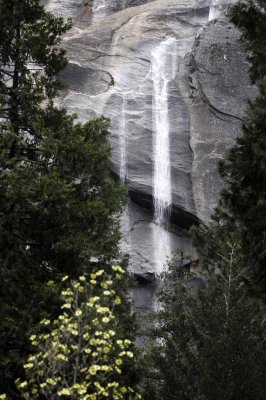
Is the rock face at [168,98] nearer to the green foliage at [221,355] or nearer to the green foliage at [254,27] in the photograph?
the green foliage at [221,355]

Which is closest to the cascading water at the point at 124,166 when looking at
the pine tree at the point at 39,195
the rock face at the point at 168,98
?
the rock face at the point at 168,98

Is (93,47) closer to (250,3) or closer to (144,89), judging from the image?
(144,89)

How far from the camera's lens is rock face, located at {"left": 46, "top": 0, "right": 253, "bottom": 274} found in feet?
83.9

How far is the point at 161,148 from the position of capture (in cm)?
2708

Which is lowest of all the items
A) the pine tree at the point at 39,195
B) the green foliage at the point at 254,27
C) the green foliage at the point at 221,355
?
the green foliage at the point at 221,355

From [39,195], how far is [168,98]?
63.6 ft

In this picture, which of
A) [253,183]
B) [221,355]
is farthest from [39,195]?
[221,355]

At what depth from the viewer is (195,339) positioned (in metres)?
12.7

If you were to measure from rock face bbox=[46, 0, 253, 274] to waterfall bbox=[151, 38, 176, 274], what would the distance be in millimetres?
126

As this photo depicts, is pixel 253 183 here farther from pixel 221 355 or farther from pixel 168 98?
pixel 168 98

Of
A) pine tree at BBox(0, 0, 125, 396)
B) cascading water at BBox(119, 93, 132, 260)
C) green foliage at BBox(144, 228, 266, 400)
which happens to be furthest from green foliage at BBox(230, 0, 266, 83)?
cascading water at BBox(119, 93, 132, 260)

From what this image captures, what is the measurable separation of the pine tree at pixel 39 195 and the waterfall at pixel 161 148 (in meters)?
13.3

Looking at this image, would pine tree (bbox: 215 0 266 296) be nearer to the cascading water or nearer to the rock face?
the cascading water

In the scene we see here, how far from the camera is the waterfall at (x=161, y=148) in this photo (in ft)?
82.8
